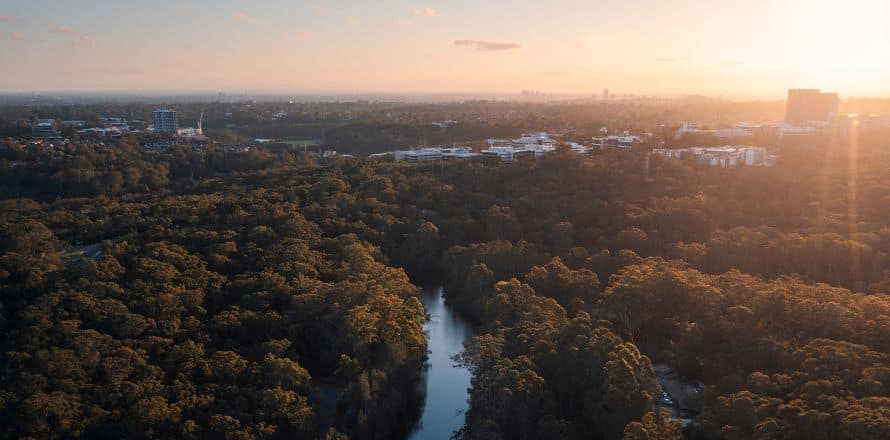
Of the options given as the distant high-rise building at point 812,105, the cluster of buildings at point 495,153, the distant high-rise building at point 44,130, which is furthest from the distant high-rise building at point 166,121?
the distant high-rise building at point 812,105

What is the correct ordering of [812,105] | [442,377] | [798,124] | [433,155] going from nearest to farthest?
[442,377] → [433,155] → [798,124] → [812,105]

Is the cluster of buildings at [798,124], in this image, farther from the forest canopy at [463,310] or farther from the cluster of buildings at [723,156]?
the forest canopy at [463,310]

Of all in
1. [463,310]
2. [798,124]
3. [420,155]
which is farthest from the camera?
[798,124]

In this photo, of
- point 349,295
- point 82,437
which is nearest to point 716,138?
point 349,295

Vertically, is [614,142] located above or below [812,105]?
below

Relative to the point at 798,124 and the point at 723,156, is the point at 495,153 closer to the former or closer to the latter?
the point at 723,156

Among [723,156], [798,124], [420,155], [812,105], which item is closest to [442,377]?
[420,155]

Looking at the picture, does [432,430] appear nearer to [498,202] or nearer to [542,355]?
[542,355]
